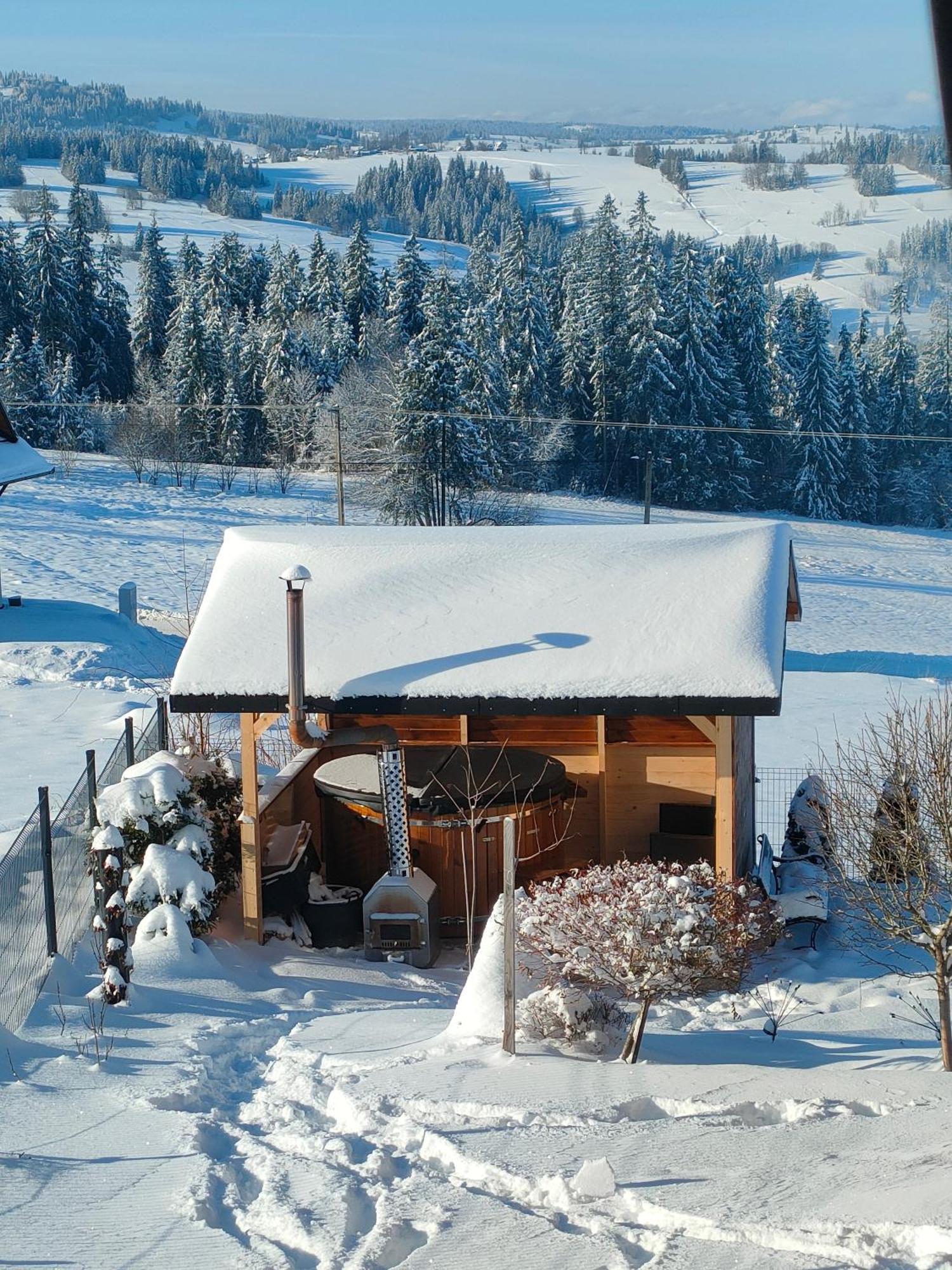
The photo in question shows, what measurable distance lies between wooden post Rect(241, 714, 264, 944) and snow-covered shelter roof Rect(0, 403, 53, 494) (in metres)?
15.1

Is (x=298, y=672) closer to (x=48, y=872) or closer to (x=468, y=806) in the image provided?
(x=468, y=806)

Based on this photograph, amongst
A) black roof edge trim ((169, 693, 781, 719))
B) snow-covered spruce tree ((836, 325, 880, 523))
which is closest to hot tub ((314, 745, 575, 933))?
black roof edge trim ((169, 693, 781, 719))

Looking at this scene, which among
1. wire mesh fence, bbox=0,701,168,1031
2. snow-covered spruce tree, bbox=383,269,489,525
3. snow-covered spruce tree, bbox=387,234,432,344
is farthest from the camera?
snow-covered spruce tree, bbox=387,234,432,344

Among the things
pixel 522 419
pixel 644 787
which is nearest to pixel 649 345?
pixel 522 419

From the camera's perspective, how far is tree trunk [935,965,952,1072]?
305 inches

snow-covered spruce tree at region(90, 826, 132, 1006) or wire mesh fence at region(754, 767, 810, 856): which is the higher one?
snow-covered spruce tree at region(90, 826, 132, 1006)

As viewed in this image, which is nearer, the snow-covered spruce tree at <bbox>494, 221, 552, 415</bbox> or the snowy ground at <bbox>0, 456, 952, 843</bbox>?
the snowy ground at <bbox>0, 456, 952, 843</bbox>

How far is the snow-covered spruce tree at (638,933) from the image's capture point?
740 centimetres

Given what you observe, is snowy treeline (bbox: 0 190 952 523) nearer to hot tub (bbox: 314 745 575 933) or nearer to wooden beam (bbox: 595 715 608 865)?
wooden beam (bbox: 595 715 608 865)

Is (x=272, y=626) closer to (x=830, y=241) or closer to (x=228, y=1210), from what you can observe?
(x=228, y=1210)

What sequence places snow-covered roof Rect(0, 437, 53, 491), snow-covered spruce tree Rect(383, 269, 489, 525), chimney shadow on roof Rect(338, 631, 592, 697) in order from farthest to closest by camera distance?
snow-covered spruce tree Rect(383, 269, 489, 525), snow-covered roof Rect(0, 437, 53, 491), chimney shadow on roof Rect(338, 631, 592, 697)

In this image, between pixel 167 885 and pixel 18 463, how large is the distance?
56.6ft

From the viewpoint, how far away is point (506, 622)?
1080 centimetres

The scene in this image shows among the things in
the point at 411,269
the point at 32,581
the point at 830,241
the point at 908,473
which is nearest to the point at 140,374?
the point at 411,269
